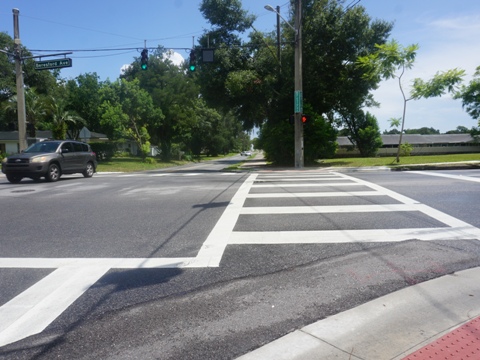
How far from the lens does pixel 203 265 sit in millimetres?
4852

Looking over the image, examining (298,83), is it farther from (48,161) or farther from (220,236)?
(220,236)

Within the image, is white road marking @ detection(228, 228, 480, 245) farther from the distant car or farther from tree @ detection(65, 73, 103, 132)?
tree @ detection(65, 73, 103, 132)

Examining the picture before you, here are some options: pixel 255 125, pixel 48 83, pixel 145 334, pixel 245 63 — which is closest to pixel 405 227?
pixel 145 334

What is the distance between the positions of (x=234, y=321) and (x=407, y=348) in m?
1.46

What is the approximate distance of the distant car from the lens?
14.5 m

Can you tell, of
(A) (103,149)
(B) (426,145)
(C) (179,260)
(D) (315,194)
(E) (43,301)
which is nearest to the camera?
(E) (43,301)

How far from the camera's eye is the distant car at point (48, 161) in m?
14.5

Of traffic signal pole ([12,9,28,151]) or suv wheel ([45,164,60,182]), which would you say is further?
traffic signal pole ([12,9,28,151])

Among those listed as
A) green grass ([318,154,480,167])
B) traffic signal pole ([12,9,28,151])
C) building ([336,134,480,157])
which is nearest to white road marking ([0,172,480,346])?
green grass ([318,154,480,167])

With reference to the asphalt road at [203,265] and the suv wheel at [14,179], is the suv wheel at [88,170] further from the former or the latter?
the asphalt road at [203,265]

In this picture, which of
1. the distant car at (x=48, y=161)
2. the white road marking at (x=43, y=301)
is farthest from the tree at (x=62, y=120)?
the white road marking at (x=43, y=301)

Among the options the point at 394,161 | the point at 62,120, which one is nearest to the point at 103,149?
the point at 62,120

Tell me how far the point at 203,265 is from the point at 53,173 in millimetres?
12705

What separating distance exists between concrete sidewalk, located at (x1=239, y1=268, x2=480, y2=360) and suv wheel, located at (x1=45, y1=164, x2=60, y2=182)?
1432 cm
